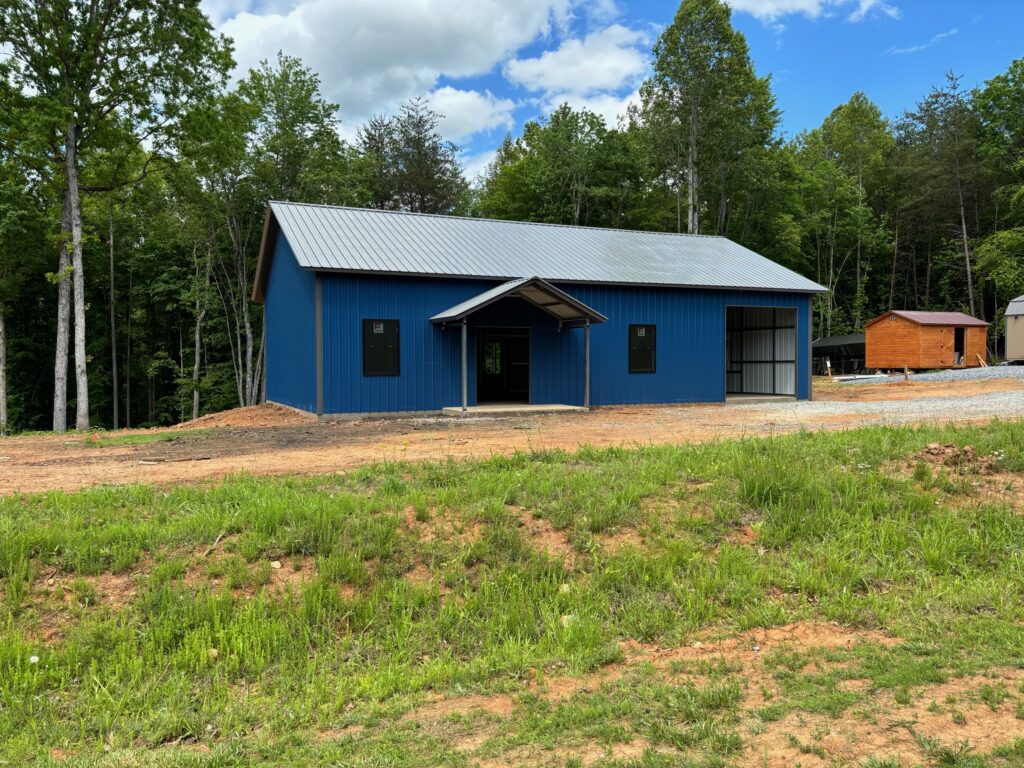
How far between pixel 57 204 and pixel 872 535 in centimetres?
2567

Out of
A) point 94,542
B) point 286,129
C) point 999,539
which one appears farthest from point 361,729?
point 286,129

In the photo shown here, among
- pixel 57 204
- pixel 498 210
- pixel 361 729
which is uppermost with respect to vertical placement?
pixel 498 210

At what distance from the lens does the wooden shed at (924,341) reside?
99.8ft

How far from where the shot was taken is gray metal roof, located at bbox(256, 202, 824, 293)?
15734 millimetres

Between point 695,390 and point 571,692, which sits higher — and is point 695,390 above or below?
above

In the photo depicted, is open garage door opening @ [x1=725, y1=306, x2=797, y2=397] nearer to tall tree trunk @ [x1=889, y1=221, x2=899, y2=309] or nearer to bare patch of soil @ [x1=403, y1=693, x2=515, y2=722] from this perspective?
bare patch of soil @ [x1=403, y1=693, x2=515, y2=722]

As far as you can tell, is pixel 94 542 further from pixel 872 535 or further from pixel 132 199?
pixel 132 199

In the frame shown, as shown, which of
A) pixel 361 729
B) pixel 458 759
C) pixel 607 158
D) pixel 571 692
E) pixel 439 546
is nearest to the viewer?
pixel 458 759

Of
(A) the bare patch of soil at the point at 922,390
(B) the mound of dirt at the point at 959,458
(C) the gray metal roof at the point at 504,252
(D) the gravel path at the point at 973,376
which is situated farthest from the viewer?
(D) the gravel path at the point at 973,376

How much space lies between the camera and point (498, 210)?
3759 centimetres

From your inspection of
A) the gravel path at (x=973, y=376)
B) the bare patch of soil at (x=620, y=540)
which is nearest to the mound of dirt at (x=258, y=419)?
the bare patch of soil at (x=620, y=540)

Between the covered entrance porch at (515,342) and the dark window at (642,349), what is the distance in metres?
1.26

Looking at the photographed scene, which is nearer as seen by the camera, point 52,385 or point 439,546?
point 439,546

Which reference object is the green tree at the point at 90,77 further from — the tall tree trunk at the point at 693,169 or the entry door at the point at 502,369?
the tall tree trunk at the point at 693,169
